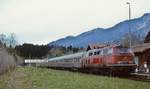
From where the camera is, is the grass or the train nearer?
the grass

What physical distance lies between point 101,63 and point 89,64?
635 centimetres

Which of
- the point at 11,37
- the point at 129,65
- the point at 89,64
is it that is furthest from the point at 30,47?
the point at 129,65

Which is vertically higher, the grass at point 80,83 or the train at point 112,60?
the train at point 112,60

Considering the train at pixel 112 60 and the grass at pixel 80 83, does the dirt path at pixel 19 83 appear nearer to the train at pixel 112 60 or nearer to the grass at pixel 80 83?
the grass at pixel 80 83

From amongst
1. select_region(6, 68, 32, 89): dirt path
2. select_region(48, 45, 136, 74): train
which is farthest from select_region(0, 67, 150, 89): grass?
select_region(48, 45, 136, 74): train

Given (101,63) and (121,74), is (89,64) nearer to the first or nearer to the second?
(101,63)

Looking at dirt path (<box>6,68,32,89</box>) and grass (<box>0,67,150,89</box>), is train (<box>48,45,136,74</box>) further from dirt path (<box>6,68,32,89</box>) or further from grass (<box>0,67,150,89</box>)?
dirt path (<box>6,68,32,89</box>)

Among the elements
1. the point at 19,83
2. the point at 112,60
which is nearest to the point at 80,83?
the point at 19,83

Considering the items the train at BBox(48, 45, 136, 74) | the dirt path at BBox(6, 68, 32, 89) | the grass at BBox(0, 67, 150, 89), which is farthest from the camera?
the train at BBox(48, 45, 136, 74)

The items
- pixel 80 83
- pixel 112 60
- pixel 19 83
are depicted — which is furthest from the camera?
pixel 112 60

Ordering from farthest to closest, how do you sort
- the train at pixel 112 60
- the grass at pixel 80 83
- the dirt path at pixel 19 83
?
the train at pixel 112 60 < the dirt path at pixel 19 83 < the grass at pixel 80 83

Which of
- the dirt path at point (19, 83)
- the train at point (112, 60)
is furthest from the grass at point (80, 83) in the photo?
the train at point (112, 60)

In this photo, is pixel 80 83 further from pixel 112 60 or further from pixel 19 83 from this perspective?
pixel 112 60

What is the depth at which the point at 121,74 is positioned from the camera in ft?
113
